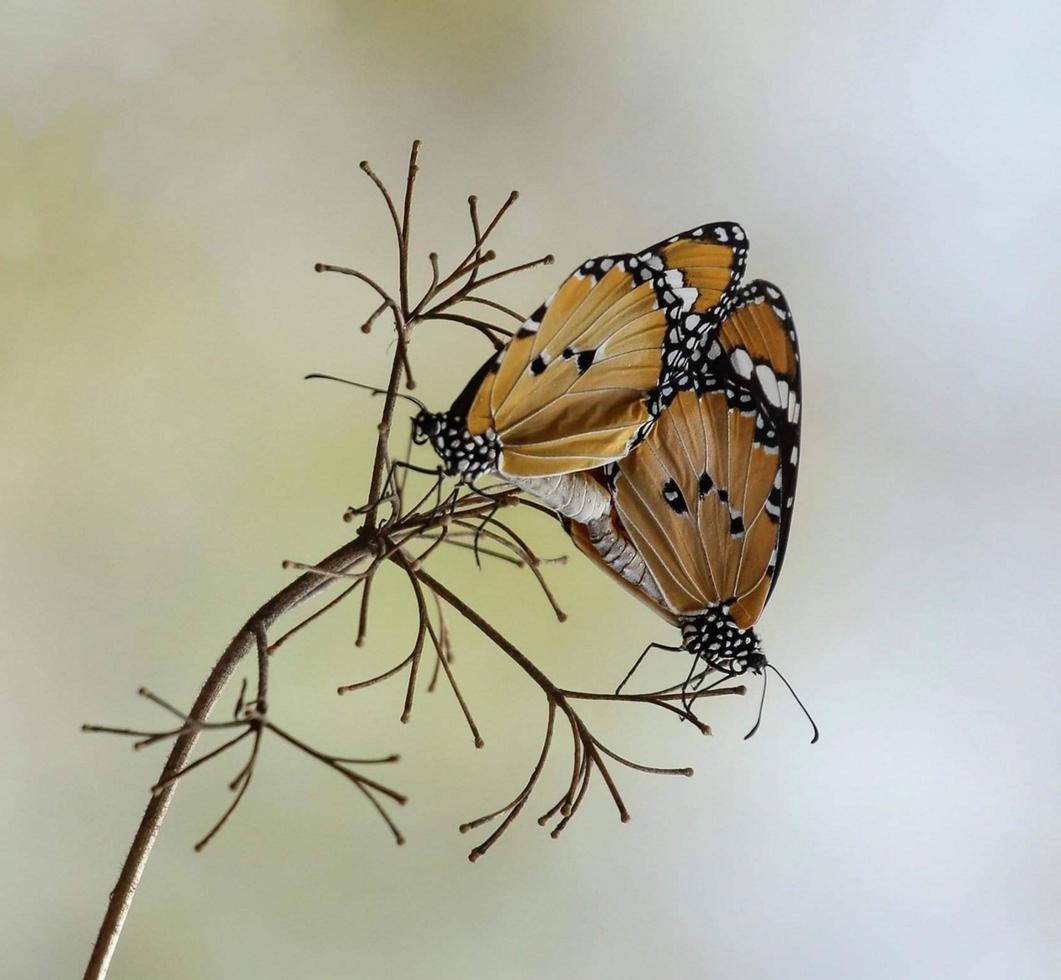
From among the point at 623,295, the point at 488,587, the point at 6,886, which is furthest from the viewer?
the point at 488,587

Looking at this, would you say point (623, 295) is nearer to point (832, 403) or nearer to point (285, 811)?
point (832, 403)

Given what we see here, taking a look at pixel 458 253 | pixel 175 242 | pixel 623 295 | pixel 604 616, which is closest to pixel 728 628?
pixel 623 295

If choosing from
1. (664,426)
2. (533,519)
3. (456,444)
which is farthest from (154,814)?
(533,519)

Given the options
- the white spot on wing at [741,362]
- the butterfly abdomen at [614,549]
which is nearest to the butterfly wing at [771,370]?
the white spot on wing at [741,362]

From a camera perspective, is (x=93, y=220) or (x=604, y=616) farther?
Result: (x=604, y=616)

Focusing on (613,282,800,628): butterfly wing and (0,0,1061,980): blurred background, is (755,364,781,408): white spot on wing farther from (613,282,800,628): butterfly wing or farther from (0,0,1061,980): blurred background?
(0,0,1061,980): blurred background

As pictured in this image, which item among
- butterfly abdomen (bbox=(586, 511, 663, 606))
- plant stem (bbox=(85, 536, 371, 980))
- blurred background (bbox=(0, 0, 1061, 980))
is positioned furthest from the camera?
blurred background (bbox=(0, 0, 1061, 980))

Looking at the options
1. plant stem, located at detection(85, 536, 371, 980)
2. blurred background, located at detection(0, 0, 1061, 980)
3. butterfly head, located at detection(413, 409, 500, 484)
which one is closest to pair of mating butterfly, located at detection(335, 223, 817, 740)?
butterfly head, located at detection(413, 409, 500, 484)
